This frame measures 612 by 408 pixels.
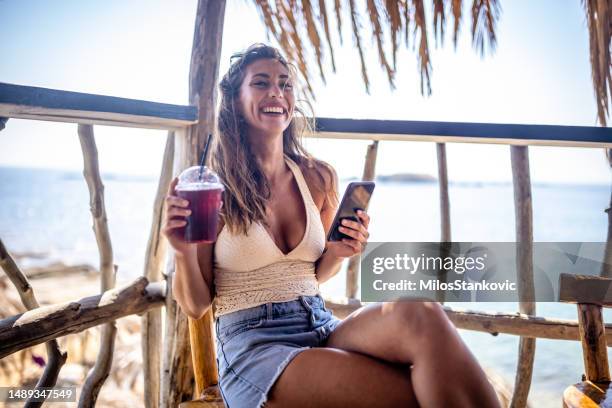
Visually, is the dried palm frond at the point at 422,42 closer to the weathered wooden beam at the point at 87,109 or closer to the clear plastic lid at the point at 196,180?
the weathered wooden beam at the point at 87,109

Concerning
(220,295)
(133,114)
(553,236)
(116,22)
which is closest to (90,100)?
(133,114)

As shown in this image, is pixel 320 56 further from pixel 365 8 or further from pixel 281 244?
pixel 281 244

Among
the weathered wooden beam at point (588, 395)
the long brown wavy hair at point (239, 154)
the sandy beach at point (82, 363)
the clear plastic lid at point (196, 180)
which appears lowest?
the sandy beach at point (82, 363)

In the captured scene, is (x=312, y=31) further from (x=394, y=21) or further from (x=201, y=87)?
(x=201, y=87)

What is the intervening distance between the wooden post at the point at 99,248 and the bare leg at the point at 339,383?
122 centimetres

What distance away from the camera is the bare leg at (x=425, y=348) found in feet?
3.05

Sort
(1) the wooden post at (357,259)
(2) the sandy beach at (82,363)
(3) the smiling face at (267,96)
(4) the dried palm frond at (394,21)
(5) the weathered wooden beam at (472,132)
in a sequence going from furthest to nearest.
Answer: (2) the sandy beach at (82,363) < (1) the wooden post at (357,259) < (4) the dried palm frond at (394,21) < (5) the weathered wooden beam at (472,132) < (3) the smiling face at (267,96)

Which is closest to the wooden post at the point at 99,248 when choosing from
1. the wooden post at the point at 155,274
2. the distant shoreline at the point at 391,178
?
the wooden post at the point at 155,274

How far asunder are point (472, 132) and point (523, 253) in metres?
0.64

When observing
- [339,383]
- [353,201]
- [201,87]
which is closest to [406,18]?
[201,87]

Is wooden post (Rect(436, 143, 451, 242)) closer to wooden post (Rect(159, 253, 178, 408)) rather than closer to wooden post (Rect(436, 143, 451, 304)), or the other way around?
wooden post (Rect(436, 143, 451, 304))

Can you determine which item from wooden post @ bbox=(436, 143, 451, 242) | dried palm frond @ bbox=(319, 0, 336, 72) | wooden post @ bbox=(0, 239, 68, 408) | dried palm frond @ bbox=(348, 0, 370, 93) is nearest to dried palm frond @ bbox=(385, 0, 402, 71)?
dried palm frond @ bbox=(348, 0, 370, 93)

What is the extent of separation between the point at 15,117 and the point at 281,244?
851 mm

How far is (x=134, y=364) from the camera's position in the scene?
446 cm
